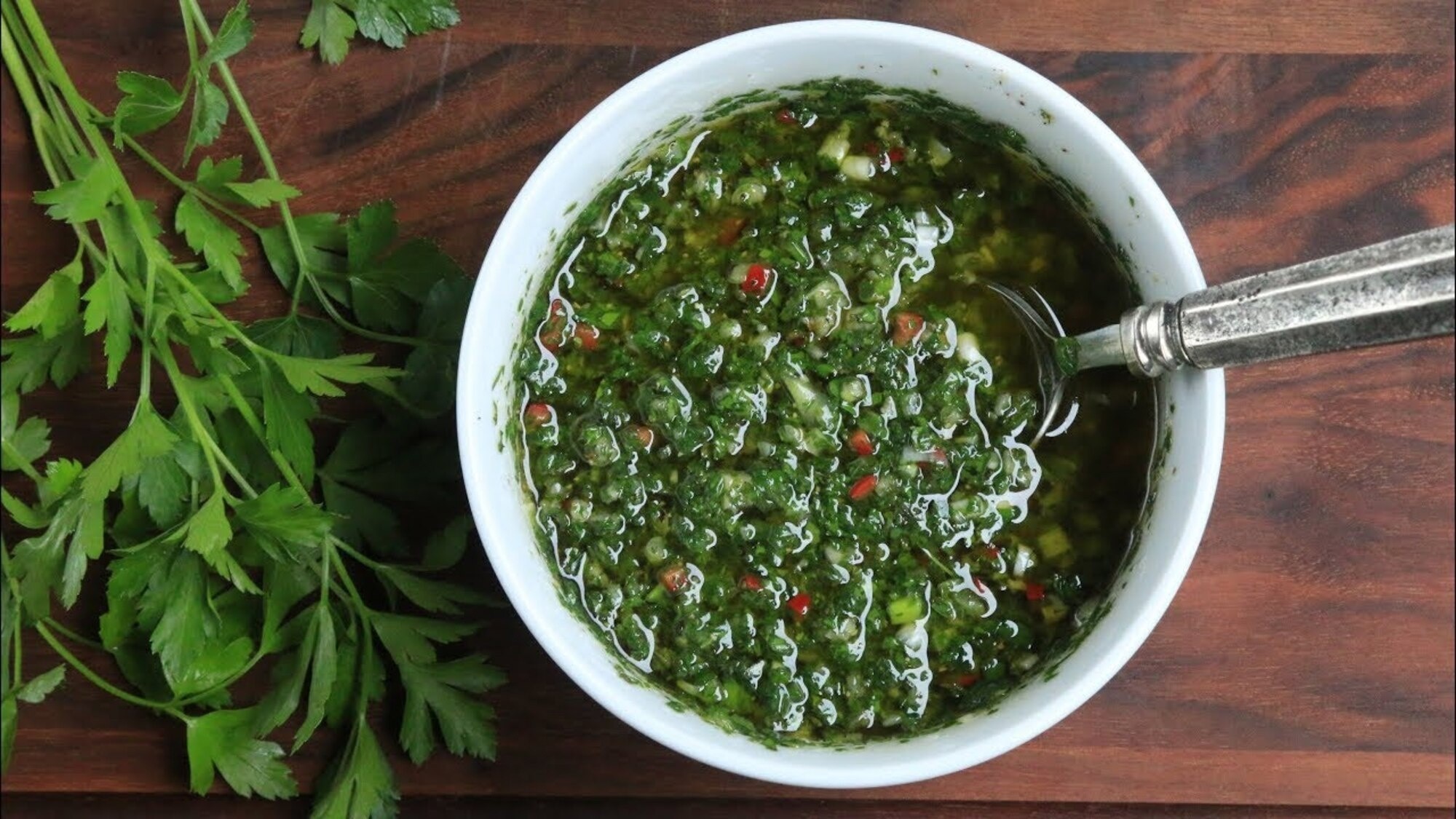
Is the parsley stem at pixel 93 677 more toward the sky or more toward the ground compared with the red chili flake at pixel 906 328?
more toward the ground

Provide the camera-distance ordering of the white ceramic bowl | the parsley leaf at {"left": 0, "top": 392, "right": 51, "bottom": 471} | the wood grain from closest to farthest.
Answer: the white ceramic bowl
the parsley leaf at {"left": 0, "top": 392, "right": 51, "bottom": 471}
the wood grain

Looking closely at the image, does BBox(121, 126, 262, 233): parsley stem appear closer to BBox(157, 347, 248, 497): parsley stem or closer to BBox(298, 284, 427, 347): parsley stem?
BBox(298, 284, 427, 347): parsley stem

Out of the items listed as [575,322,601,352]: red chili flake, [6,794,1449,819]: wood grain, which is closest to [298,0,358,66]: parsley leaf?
[575,322,601,352]: red chili flake

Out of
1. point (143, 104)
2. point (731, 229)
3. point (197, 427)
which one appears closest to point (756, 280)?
point (731, 229)

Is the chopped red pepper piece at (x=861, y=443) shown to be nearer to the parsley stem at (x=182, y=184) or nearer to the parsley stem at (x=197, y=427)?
the parsley stem at (x=197, y=427)

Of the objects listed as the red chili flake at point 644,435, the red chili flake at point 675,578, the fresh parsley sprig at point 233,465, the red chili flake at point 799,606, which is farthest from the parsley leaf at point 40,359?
the red chili flake at point 799,606

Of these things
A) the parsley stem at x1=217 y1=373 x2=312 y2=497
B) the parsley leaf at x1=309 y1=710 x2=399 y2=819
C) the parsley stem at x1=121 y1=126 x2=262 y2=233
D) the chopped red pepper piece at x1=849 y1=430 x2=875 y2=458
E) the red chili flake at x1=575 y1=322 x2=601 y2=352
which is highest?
the chopped red pepper piece at x1=849 y1=430 x2=875 y2=458

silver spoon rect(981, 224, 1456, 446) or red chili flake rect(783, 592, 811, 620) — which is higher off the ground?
silver spoon rect(981, 224, 1456, 446)

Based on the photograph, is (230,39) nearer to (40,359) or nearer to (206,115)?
(206,115)

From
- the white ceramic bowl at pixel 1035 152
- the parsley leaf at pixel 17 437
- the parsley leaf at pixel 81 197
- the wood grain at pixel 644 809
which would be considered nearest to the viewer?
the white ceramic bowl at pixel 1035 152
